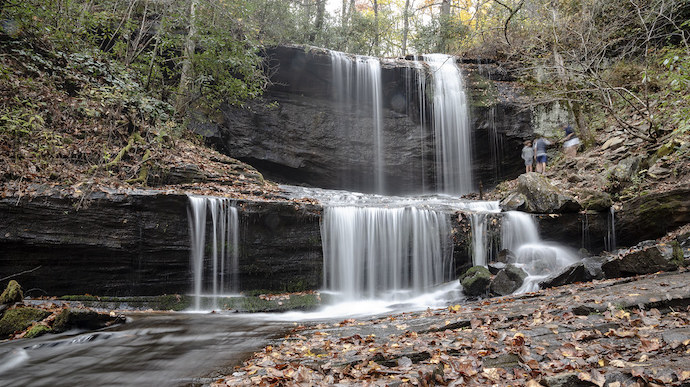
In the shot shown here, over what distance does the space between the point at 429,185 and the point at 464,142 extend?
8.40 feet

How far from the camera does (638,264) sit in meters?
6.67

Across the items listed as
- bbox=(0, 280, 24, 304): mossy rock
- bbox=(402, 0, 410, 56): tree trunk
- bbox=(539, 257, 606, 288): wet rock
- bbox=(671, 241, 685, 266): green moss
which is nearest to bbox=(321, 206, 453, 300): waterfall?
bbox=(539, 257, 606, 288): wet rock

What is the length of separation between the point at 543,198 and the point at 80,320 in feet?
36.0

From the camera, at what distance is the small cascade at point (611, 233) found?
32.9ft

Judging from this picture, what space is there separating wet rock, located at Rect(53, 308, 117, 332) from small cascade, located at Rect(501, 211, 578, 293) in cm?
902

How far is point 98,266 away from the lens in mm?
7836

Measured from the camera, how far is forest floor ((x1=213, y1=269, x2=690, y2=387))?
2953 millimetres

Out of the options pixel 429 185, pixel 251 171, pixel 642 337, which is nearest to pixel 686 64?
pixel 642 337

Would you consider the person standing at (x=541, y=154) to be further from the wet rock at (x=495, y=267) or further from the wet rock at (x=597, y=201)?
the wet rock at (x=495, y=267)

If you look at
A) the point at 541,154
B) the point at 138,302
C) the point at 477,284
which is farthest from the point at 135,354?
the point at 541,154

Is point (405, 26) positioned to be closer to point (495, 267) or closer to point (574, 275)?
point (495, 267)

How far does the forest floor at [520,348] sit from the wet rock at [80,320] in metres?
3.10

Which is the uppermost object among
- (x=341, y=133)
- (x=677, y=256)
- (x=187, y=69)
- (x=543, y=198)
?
(x=187, y=69)

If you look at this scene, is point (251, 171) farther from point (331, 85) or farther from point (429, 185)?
point (429, 185)
